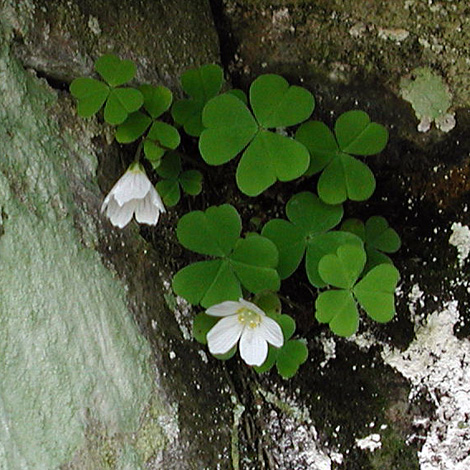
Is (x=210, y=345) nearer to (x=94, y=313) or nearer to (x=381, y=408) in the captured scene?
(x=94, y=313)

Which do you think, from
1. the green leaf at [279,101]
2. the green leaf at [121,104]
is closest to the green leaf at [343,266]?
the green leaf at [279,101]

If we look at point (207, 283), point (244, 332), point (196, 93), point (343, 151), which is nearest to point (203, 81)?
point (196, 93)

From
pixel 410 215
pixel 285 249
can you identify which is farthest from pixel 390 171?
pixel 285 249

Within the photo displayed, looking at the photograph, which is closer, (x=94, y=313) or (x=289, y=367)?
(x=94, y=313)

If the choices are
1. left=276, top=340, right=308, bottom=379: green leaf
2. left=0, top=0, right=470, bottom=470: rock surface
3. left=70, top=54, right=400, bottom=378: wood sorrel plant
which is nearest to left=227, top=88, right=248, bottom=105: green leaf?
left=70, top=54, right=400, bottom=378: wood sorrel plant

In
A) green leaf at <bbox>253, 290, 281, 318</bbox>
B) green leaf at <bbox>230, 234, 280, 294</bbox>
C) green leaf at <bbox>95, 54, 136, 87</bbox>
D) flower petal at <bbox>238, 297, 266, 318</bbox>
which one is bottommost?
flower petal at <bbox>238, 297, 266, 318</bbox>

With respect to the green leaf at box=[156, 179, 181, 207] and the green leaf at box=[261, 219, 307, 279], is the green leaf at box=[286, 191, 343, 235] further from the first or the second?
the green leaf at box=[156, 179, 181, 207]

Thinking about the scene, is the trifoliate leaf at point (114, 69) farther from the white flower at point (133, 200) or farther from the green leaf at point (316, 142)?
the green leaf at point (316, 142)
